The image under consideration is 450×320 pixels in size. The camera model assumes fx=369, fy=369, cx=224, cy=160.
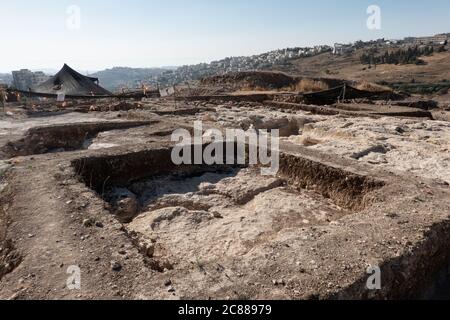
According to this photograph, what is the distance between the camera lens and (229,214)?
5.51 meters

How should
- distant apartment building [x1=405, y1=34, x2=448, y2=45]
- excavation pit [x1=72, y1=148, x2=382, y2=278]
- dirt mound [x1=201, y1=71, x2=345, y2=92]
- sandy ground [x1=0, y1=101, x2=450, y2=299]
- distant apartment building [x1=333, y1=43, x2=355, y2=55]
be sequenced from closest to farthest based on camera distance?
sandy ground [x1=0, y1=101, x2=450, y2=299]
excavation pit [x1=72, y1=148, x2=382, y2=278]
dirt mound [x1=201, y1=71, x2=345, y2=92]
distant apartment building [x1=405, y1=34, x2=448, y2=45]
distant apartment building [x1=333, y1=43, x2=355, y2=55]

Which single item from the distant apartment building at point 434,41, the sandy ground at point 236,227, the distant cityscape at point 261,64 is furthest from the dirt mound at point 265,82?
the distant apartment building at point 434,41

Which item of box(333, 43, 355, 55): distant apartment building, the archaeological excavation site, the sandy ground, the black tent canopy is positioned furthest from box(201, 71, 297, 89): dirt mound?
box(333, 43, 355, 55): distant apartment building

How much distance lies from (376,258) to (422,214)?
1.19m

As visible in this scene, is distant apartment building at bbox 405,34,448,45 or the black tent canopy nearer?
the black tent canopy

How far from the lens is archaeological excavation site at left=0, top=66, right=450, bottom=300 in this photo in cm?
301

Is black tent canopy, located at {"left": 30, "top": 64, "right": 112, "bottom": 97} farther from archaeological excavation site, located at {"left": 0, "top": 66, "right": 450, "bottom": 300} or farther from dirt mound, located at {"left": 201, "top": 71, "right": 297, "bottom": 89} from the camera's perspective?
archaeological excavation site, located at {"left": 0, "top": 66, "right": 450, "bottom": 300}

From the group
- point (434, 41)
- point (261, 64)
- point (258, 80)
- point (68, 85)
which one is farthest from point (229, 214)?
point (261, 64)

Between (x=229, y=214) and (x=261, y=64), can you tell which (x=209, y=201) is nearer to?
(x=229, y=214)

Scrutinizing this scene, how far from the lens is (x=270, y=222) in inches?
200

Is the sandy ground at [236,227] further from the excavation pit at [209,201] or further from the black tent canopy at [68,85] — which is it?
the black tent canopy at [68,85]
